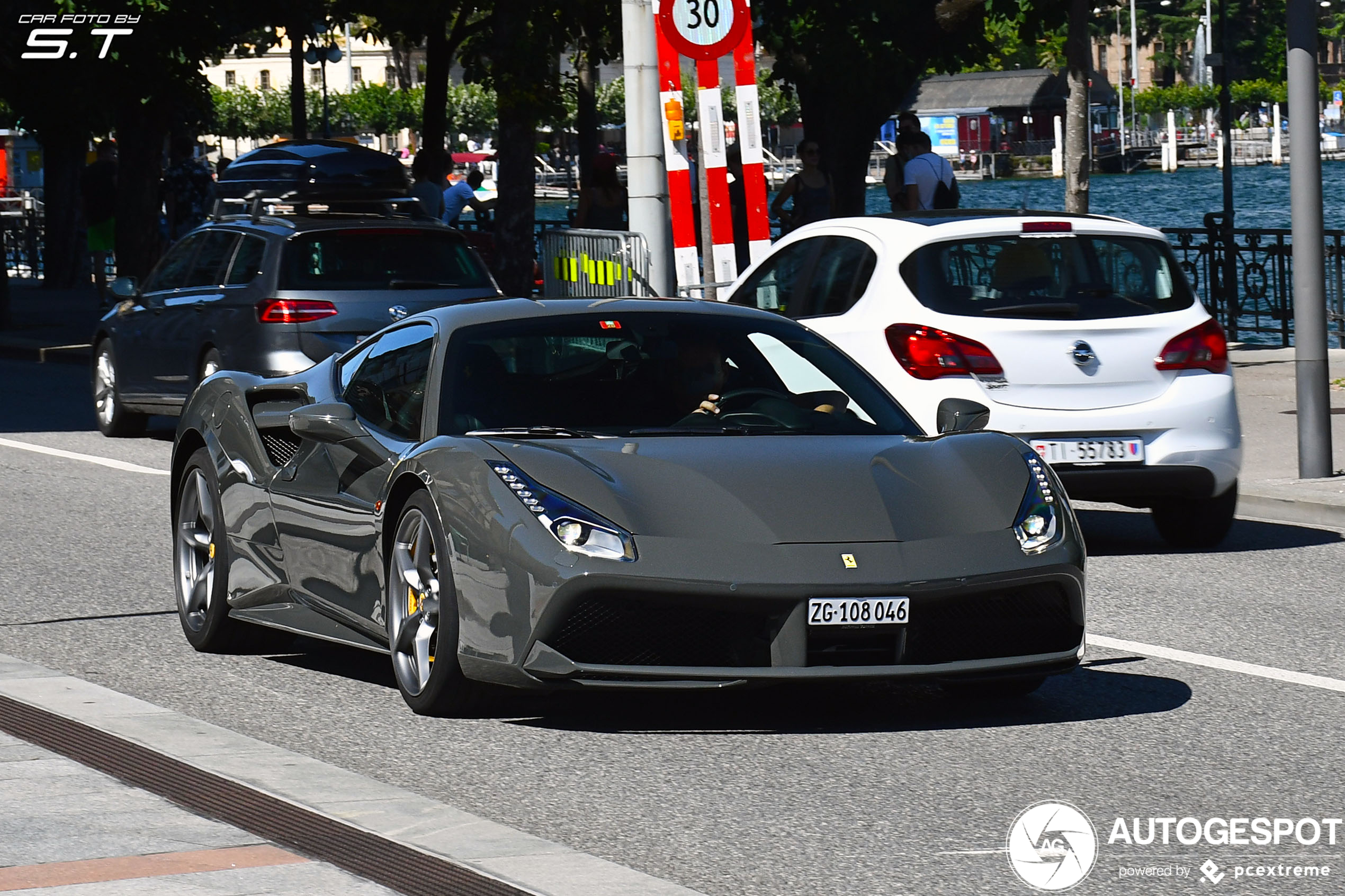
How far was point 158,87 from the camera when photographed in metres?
27.5

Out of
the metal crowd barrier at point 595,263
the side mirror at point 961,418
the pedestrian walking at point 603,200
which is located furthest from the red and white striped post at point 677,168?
the side mirror at point 961,418

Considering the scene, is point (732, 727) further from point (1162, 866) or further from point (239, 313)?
point (239, 313)

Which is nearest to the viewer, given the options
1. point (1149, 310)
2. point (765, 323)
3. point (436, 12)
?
point (765, 323)

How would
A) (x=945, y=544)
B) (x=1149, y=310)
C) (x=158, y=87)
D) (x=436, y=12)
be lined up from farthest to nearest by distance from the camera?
(x=436, y=12), (x=158, y=87), (x=1149, y=310), (x=945, y=544)

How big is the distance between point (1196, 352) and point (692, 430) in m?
4.41

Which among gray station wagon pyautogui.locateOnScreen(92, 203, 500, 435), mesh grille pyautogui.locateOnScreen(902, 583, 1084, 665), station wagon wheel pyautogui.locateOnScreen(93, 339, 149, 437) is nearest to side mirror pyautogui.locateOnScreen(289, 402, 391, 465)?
mesh grille pyautogui.locateOnScreen(902, 583, 1084, 665)

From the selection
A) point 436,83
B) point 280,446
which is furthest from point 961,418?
point 436,83

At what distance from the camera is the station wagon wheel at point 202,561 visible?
8375mm

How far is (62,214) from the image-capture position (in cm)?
3575

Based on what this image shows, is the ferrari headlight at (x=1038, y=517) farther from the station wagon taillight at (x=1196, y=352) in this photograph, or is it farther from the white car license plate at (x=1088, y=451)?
the station wagon taillight at (x=1196, y=352)

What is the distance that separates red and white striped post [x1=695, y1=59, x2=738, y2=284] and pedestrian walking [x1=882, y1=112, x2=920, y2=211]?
535cm

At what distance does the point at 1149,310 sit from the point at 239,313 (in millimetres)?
6856

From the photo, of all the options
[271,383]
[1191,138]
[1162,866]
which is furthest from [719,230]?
[1191,138]

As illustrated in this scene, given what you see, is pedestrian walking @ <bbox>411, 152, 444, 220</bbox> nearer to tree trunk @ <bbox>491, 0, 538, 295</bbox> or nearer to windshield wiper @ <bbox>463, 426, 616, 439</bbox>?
tree trunk @ <bbox>491, 0, 538, 295</bbox>
